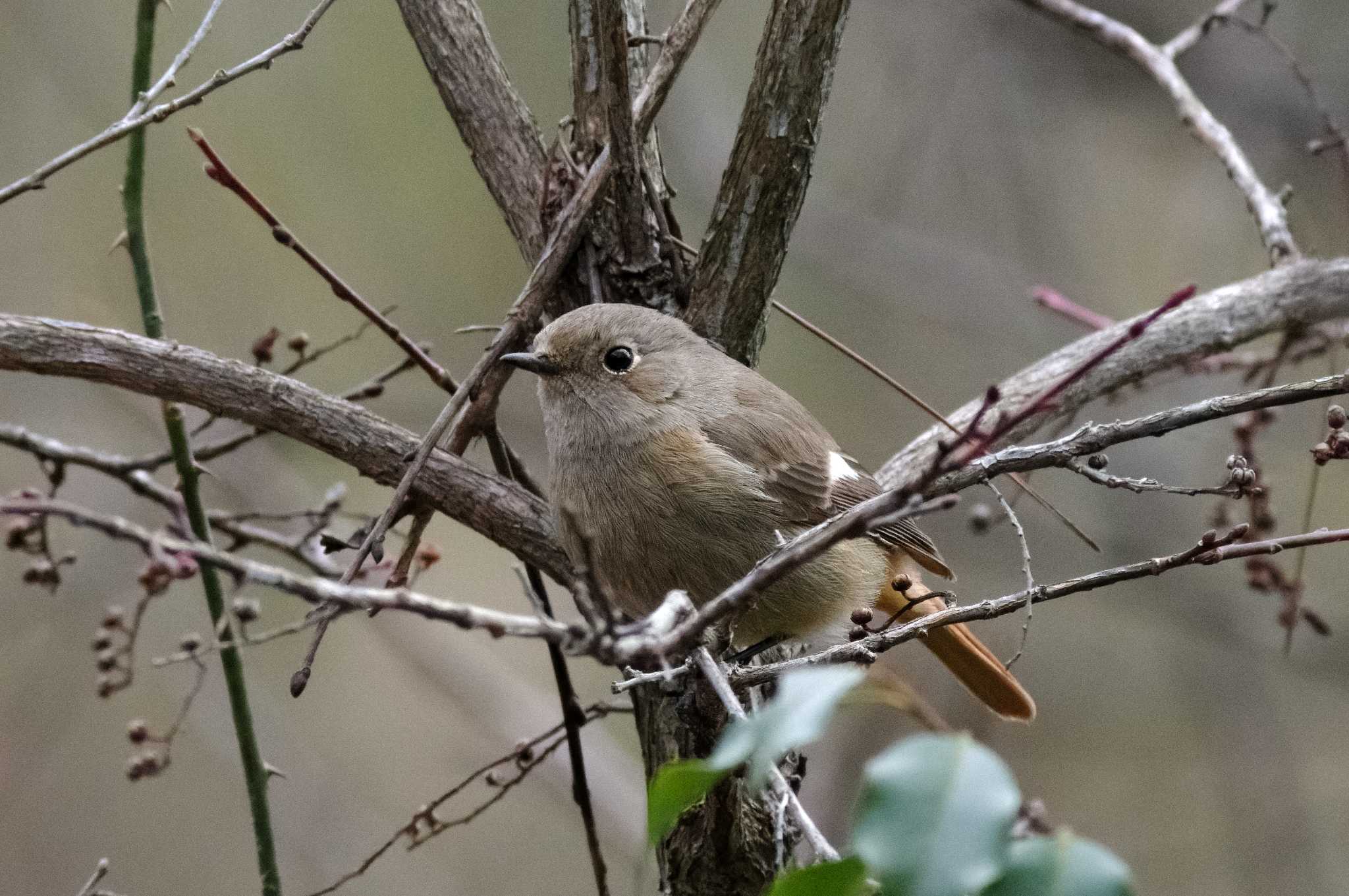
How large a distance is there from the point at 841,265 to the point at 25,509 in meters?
5.72

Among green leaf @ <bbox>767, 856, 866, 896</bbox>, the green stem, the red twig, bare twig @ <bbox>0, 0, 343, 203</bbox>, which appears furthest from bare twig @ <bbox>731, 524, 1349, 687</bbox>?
bare twig @ <bbox>0, 0, 343, 203</bbox>

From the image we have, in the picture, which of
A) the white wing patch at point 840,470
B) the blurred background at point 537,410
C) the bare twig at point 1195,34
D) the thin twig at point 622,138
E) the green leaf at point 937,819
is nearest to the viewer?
the green leaf at point 937,819

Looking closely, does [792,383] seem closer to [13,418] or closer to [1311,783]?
[1311,783]

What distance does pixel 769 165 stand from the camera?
109 inches

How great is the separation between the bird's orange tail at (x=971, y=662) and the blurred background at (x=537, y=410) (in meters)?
1.95

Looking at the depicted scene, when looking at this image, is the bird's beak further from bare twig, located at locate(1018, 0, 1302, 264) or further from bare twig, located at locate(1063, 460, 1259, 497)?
bare twig, located at locate(1018, 0, 1302, 264)

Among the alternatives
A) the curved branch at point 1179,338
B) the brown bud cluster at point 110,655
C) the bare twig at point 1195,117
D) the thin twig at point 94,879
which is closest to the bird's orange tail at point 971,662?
the curved branch at point 1179,338

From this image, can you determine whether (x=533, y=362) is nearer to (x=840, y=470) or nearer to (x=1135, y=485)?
(x=840, y=470)

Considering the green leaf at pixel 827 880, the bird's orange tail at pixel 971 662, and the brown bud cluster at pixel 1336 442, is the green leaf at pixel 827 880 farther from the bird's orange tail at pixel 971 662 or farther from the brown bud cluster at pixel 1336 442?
the bird's orange tail at pixel 971 662

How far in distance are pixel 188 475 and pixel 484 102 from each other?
3.73 ft

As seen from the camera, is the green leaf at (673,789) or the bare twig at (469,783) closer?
the green leaf at (673,789)

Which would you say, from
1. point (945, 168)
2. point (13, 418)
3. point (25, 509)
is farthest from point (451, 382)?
point (945, 168)

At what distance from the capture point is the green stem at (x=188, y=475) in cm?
266

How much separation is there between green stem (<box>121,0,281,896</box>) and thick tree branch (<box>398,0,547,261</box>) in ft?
2.14
